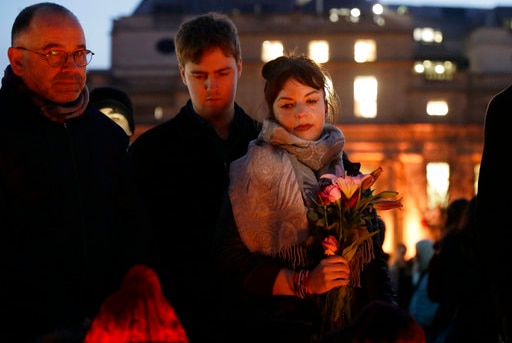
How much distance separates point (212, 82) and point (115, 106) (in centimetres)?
165

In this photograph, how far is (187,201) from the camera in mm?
5555

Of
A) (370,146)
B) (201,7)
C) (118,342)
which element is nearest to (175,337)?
(118,342)

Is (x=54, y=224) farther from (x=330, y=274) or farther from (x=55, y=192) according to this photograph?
(x=330, y=274)

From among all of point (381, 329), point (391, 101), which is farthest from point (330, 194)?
point (391, 101)

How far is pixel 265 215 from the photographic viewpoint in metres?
4.99

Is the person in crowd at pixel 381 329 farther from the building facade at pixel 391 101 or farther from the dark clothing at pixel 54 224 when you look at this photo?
the building facade at pixel 391 101

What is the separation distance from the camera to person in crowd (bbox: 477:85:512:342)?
4.56 meters

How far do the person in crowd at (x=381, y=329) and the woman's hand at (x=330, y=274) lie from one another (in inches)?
28.1

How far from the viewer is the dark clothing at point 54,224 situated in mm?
4273

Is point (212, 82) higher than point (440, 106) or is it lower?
lower

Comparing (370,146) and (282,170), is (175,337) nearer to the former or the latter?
(282,170)

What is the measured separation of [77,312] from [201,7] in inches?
3078

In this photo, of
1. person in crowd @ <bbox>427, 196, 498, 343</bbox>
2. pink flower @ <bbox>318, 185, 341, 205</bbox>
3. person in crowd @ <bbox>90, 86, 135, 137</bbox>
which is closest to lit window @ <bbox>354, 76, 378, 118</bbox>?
person in crowd @ <bbox>427, 196, 498, 343</bbox>

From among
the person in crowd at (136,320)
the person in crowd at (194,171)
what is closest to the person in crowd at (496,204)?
the person in crowd at (194,171)
